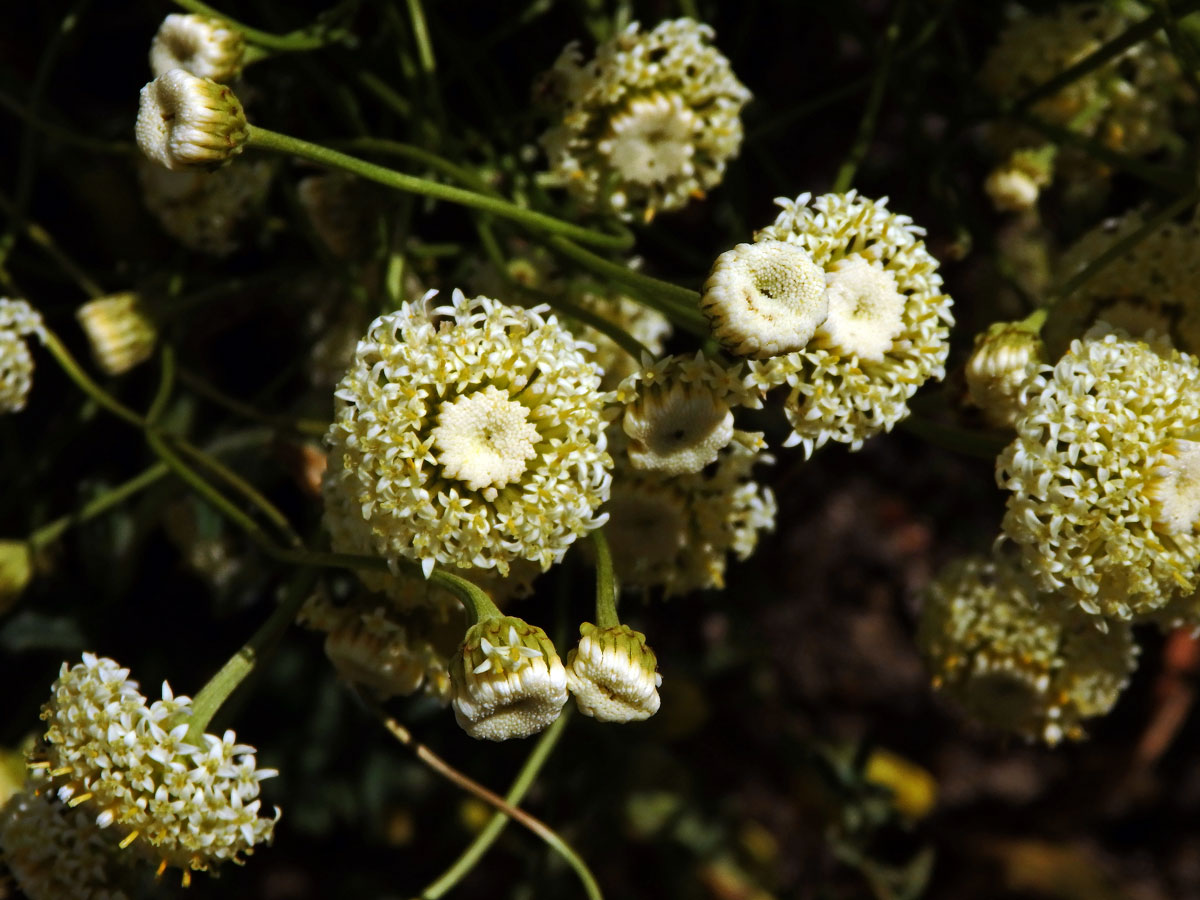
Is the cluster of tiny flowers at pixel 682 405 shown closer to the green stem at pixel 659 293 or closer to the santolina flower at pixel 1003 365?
the green stem at pixel 659 293

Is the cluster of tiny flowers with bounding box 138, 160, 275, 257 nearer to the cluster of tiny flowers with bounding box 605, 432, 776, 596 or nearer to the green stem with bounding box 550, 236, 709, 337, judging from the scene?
the green stem with bounding box 550, 236, 709, 337

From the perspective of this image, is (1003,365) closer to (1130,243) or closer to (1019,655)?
(1130,243)

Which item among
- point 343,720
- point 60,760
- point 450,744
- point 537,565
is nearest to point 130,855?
point 60,760

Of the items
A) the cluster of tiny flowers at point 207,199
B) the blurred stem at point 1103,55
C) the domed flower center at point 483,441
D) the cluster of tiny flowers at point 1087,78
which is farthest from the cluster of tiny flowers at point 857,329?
the cluster of tiny flowers at point 207,199

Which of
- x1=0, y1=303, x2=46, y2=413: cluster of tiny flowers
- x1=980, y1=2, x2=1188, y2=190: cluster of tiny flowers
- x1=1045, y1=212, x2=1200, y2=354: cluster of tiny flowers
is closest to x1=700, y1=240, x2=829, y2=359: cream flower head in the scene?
x1=1045, y1=212, x2=1200, y2=354: cluster of tiny flowers

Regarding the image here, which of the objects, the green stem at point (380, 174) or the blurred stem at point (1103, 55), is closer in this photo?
the green stem at point (380, 174)

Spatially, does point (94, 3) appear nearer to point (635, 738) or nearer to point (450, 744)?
point (450, 744)

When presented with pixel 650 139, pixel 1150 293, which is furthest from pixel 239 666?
pixel 1150 293
